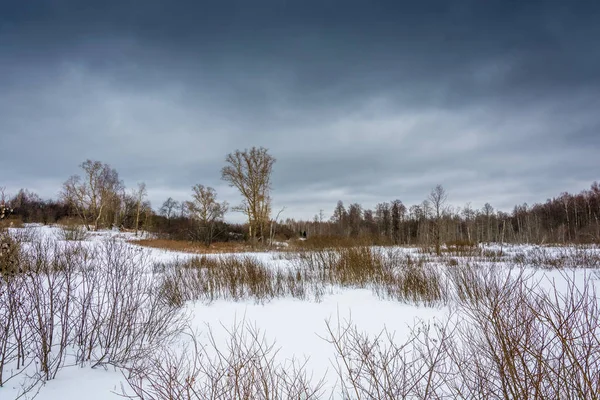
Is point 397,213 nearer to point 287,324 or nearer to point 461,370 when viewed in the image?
point 287,324

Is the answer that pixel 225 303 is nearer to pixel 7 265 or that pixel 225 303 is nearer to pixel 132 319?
pixel 132 319

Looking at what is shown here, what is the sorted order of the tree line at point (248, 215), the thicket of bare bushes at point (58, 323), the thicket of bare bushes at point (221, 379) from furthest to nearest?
the tree line at point (248, 215)
the thicket of bare bushes at point (58, 323)
the thicket of bare bushes at point (221, 379)

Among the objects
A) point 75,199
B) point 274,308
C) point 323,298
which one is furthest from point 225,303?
point 75,199

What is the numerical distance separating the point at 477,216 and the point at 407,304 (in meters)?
69.2

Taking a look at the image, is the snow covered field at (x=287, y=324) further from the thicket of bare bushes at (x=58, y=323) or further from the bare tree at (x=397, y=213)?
the bare tree at (x=397, y=213)

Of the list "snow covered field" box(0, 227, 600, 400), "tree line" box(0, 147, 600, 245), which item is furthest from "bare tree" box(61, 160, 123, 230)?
"snow covered field" box(0, 227, 600, 400)

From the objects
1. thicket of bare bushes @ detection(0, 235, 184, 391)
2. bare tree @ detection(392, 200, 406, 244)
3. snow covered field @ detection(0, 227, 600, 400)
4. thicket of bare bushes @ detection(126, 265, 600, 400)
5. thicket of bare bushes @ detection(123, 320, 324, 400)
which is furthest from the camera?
bare tree @ detection(392, 200, 406, 244)

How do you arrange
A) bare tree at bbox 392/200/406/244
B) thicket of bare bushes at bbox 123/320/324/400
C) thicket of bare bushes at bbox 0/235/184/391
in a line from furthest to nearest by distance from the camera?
bare tree at bbox 392/200/406/244 < thicket of bare bushes at bbox 0/235/184/391 < thicket of bare bushes at bbox 123/320/324/400

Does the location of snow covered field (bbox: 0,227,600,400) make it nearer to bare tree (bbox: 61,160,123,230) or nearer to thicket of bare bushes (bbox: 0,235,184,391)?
thicket of bare bushes (bbox: 0,235,184,391)

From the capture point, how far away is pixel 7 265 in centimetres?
405

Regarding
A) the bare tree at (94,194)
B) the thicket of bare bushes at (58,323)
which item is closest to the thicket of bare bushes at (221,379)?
the thicket of bare bushes at (58,323)

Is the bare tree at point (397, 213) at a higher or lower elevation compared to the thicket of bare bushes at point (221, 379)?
higher

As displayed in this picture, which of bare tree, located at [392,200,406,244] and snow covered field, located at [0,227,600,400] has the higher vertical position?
bare tree, located at [392,200,406,244]

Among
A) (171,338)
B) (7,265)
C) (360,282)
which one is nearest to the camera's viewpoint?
(7,265)
